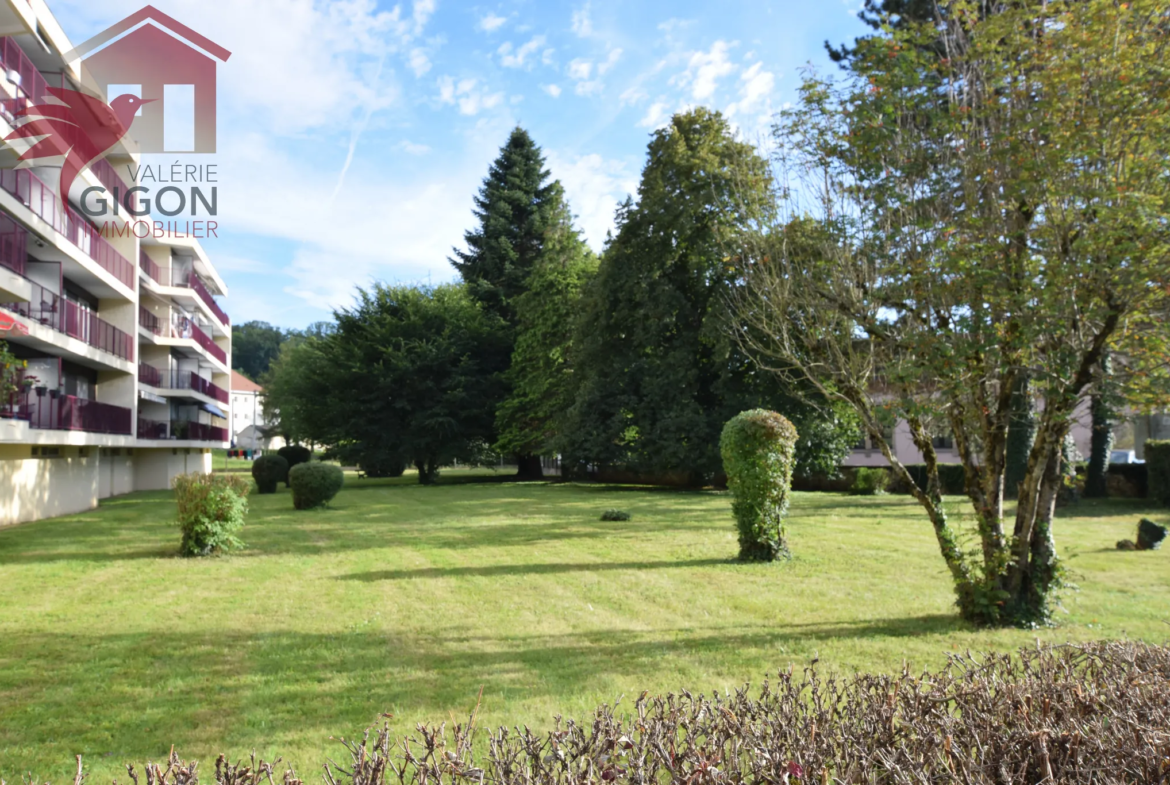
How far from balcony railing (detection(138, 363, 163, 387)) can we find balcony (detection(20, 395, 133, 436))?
6.46 metres

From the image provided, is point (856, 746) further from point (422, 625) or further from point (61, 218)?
point (61, 218)

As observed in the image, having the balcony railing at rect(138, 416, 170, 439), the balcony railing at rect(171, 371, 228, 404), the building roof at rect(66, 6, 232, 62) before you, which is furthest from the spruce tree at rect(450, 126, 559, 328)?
the building roof at rect(66, 6, 232, 62)

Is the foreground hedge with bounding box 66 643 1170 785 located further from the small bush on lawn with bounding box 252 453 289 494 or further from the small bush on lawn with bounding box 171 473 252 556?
the small bush on lawn with bounding box 252 453 289 494

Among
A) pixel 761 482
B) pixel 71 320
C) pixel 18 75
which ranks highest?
pixel 18 75

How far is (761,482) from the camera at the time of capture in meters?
11.9

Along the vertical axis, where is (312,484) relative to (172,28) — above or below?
below

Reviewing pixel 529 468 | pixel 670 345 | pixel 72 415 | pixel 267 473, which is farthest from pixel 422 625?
pixel 529 468

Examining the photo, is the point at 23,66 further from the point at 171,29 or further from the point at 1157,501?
the point at 1157,501

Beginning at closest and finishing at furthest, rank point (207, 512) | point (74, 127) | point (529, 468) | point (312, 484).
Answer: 1. point (207, 512)
2. point (312, 484)
3. point (74, 127)
4. point (529, 468)

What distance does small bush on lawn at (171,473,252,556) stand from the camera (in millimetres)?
12633

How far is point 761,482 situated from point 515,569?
4.18 meters

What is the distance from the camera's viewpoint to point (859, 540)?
47.6ft

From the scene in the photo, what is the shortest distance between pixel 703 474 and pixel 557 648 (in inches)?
875

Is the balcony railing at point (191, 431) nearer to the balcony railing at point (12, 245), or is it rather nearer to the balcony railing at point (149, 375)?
the balcony railing at point (149, 375)
